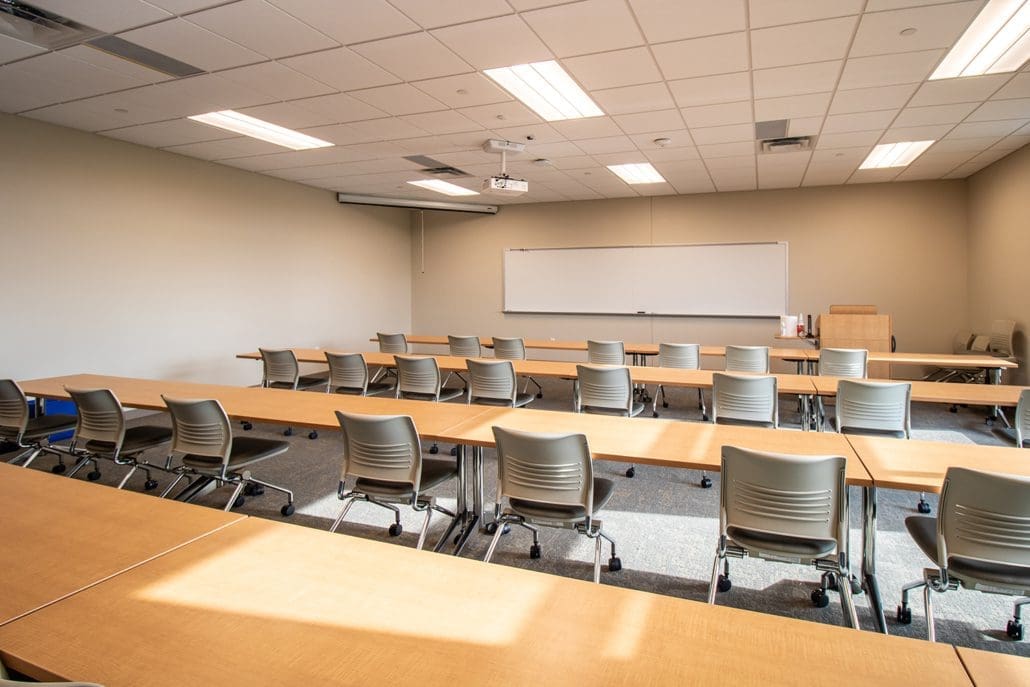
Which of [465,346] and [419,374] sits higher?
[465,346]

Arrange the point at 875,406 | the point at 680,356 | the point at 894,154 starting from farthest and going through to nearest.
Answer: the point at 894,154, the point at 680,356, the point at 875,406

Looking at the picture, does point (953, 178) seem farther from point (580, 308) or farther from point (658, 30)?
point (658, 30)

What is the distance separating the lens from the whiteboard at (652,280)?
9.23m

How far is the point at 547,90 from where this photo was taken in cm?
471

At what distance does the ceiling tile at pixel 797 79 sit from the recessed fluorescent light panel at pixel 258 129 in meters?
4.47

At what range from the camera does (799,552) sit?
7.23ft

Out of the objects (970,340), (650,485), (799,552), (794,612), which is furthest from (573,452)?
(970,340)

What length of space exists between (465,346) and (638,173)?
3.48 metres

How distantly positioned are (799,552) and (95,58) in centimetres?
529

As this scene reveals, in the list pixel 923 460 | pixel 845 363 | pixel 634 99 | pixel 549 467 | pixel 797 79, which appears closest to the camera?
pixel 923 460

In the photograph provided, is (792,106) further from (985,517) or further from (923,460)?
(985,517)

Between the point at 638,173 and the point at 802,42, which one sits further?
the point at 638,173

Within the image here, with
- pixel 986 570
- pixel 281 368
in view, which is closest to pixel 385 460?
pixel 986 570

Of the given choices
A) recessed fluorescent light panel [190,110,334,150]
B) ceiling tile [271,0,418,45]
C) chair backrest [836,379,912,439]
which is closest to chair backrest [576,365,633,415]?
chair backrest [836,379,912,439]
